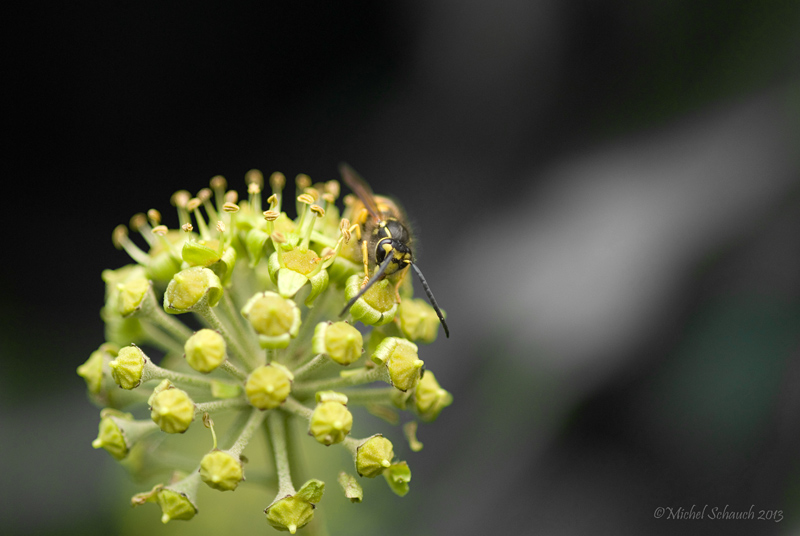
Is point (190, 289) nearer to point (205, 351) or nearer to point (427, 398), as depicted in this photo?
point (205, 351)

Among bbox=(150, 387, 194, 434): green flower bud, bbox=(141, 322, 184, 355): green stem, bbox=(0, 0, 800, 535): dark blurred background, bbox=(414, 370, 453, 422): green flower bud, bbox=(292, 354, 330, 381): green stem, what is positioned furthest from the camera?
bbox=(0, 0, 800, 535): dark blurred background

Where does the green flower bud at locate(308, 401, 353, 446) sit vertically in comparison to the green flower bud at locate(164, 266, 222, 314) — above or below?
below

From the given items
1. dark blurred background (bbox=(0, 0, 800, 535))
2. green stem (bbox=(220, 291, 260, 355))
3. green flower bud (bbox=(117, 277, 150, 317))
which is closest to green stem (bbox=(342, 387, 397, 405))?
green stem (bbox=(220, 291, 260, 355))

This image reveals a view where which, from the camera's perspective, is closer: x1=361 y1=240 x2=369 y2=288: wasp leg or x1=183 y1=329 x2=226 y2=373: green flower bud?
x1=183 y1=329 x2=226 y2=373: green flower bud

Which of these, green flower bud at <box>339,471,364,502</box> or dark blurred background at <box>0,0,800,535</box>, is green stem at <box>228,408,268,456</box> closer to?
green flower bud at <box>339,471,364,502</box>

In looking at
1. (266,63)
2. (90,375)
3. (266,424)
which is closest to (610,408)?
(266,424)

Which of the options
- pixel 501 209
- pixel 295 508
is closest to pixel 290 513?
pixel 295 508

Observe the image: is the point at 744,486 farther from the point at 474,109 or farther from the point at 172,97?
Answer: the point at 172,97
